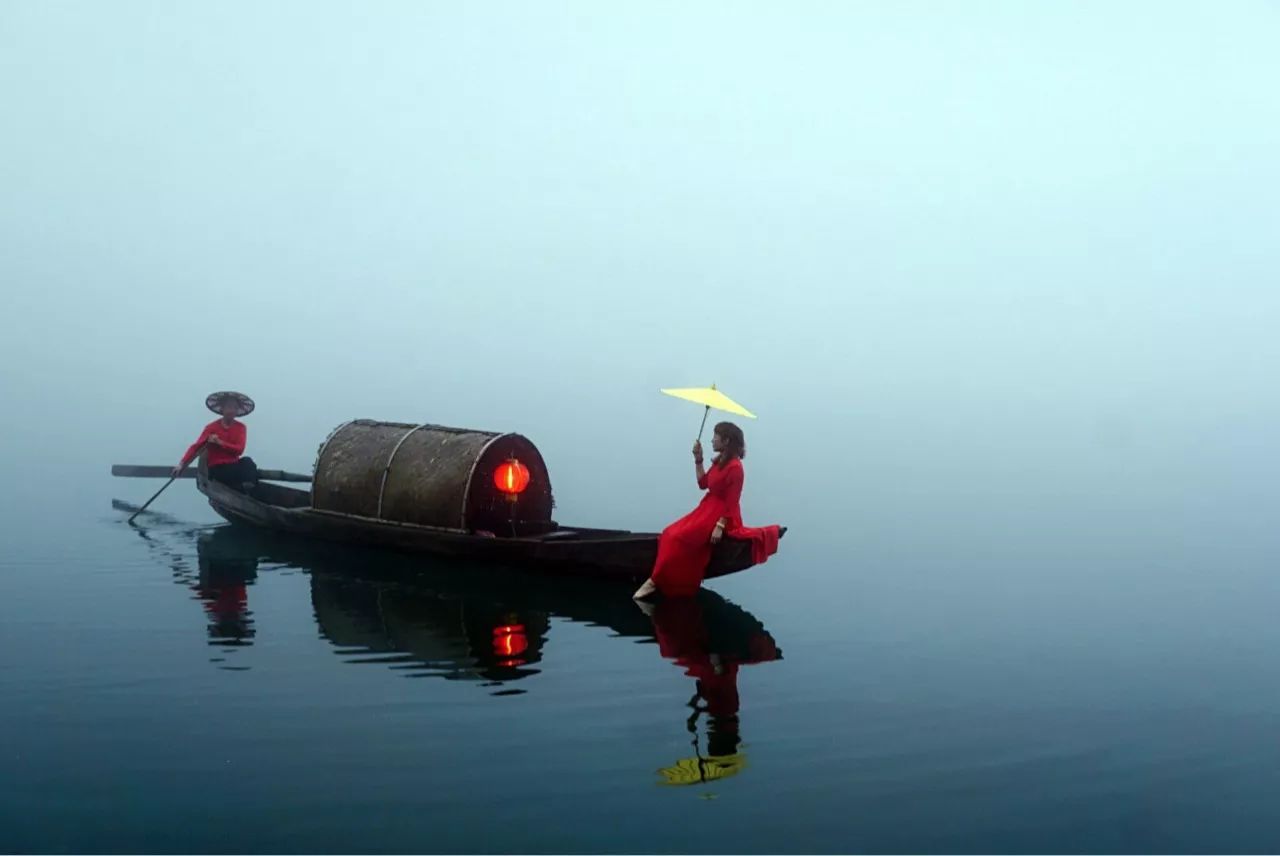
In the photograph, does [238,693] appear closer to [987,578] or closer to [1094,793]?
[1094,793]

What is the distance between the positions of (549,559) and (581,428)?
68.1 m

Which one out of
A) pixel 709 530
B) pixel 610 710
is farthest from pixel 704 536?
pixel 610 710

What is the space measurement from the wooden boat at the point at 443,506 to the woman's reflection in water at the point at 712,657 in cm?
105

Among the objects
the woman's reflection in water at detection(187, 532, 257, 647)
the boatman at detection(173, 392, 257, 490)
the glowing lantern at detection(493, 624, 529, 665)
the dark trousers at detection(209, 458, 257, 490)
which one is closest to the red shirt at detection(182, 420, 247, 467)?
the boatman at detection(173, 392, 257, 490)

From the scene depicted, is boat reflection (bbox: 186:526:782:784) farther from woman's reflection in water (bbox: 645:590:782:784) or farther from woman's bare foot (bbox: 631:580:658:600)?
woman's bare foot (bbox: 631:580:658:600)

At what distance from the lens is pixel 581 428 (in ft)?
280

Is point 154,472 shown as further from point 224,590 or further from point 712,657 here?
point 712,657

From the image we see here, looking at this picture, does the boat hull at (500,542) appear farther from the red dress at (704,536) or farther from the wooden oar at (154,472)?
the wooden oar at (154,472)

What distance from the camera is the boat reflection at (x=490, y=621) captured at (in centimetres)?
1220

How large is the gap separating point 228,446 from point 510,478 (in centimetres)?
693

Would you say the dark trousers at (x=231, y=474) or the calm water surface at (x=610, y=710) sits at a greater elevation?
the dark trousers at (x=231, y=474)

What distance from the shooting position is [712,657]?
13.9m

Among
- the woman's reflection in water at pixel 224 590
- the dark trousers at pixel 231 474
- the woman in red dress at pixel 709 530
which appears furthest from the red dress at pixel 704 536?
the dark trousers at pixel 231 474

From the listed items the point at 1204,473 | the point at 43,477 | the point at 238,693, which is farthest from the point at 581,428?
the point at 238,693
